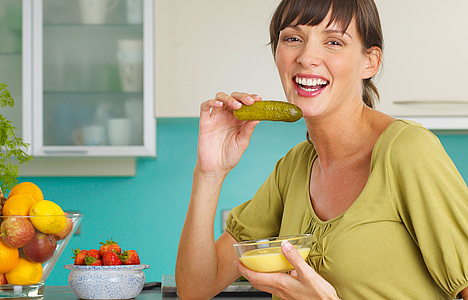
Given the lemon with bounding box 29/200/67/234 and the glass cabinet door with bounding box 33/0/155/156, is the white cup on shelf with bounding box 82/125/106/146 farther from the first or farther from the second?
the lemon with bounding box 29/200/67/234

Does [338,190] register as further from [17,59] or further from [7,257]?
[17,59]

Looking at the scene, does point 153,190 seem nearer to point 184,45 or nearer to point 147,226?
point 147,226

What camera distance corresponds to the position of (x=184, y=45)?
215 cm

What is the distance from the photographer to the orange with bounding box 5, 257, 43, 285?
3.44 feet

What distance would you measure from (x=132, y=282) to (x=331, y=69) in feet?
2.64

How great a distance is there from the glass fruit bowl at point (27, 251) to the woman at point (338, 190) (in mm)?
307

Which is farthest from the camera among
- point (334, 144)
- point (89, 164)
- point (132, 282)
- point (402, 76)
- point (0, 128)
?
point (89, 164)

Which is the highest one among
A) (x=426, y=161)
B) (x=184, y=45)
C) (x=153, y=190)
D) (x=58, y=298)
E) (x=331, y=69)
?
(x=184, y=45)

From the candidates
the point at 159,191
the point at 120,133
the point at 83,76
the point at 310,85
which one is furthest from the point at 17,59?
the point at 310,85

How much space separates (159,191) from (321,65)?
1.60 metres

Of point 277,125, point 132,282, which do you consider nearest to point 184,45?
point 277,125

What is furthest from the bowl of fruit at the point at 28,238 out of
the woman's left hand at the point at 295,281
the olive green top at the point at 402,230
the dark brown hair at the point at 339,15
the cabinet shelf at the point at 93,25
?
the cabinet shelf at the point at 93,25

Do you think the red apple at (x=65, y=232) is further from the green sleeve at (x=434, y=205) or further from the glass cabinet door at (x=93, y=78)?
the glass cabinet door at (x=93, y=78)

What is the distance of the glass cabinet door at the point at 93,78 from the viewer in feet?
7.23
